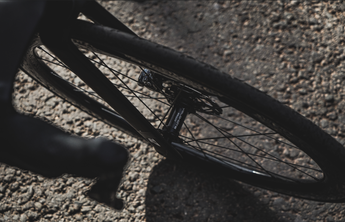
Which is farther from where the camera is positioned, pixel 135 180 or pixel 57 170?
pixel 135 180

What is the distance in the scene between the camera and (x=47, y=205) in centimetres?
105

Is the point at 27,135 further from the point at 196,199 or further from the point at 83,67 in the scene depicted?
the point at 196,199

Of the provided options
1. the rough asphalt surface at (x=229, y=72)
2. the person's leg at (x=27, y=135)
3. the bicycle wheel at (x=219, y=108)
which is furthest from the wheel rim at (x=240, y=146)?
the person's leg at (x=27, y=135)

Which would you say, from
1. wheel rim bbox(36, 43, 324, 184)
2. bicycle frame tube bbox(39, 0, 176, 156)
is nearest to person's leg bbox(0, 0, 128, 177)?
bicycle frame tube bbox(39, 0, 176, 156)

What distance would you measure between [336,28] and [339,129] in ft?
1.86

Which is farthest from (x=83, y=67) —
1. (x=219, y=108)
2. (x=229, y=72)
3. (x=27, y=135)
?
(x=229, y=72)

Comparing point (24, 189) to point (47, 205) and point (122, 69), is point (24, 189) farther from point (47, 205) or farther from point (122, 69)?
point (122, 69)

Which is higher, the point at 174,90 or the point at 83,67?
the point at 174,90

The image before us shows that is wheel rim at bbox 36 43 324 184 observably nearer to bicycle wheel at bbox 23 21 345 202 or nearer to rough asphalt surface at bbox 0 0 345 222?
bicycle wheel at bbox 23 21 345 202

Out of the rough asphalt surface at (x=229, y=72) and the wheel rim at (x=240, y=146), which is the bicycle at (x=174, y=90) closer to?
the wheel rim at (x=240, y=146)

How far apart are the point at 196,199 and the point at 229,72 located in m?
0.66

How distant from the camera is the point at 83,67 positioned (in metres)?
0.61

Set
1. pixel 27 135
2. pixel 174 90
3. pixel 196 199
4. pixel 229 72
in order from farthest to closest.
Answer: pixel 229 72 < pixel 196 199 < pixel 174 90 < pixel 27 135

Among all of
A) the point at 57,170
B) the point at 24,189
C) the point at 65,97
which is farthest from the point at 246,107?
the point at 24,189
